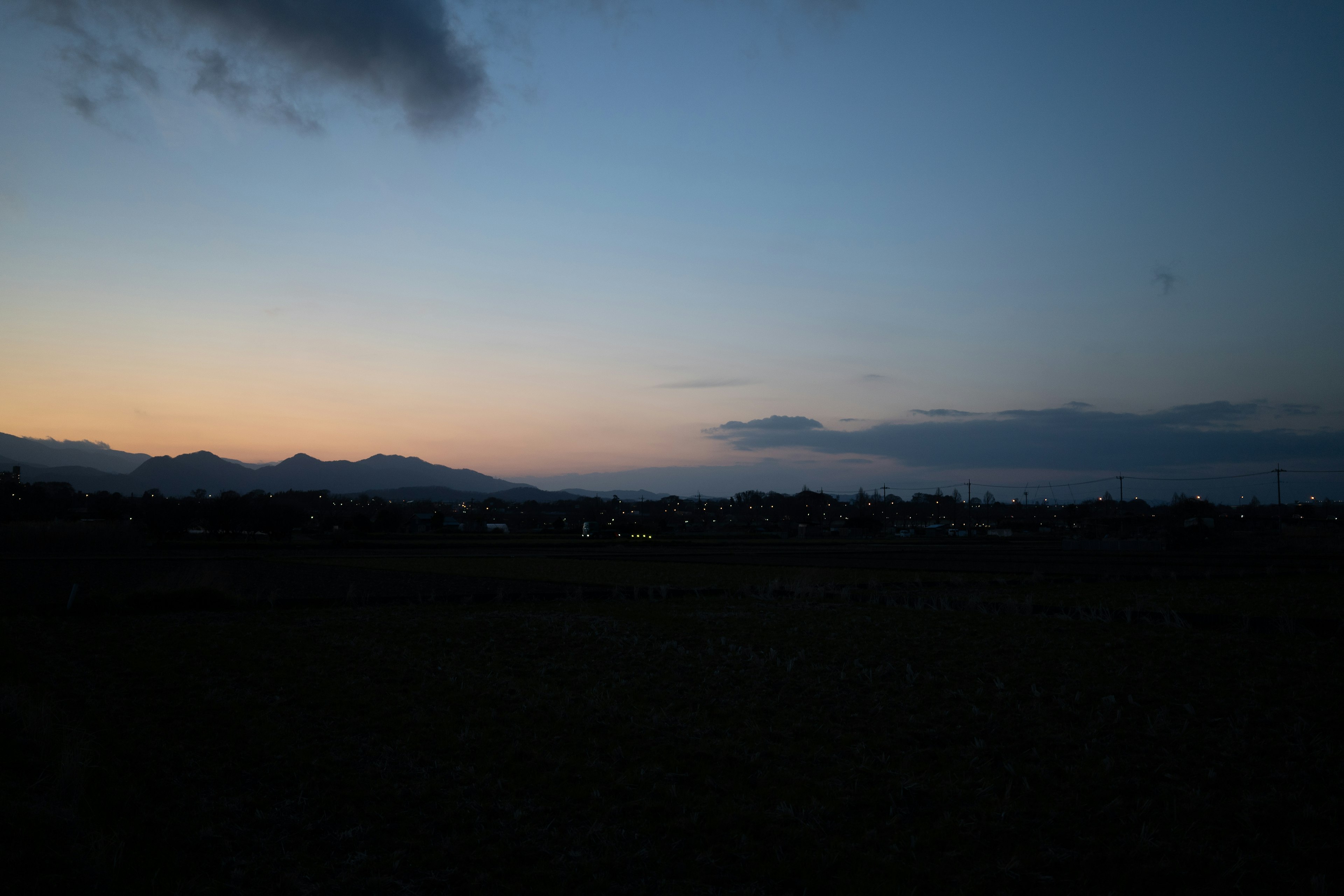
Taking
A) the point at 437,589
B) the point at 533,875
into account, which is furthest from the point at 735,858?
the point at 437,589

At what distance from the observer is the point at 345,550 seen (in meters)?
63.9

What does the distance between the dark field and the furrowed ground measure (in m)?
0.04

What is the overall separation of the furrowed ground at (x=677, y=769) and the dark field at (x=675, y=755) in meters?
0.04

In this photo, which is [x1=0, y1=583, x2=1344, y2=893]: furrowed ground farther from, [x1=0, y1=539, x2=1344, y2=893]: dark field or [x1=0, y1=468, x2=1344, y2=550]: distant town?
[x1=0, y1=468, x2=1344, y2=550]: distant town

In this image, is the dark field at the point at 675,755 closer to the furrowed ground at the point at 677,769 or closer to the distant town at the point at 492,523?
the furrowed ground at the point at 677,769

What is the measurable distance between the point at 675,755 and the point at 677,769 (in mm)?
416

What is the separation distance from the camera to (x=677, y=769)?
7.76 metres

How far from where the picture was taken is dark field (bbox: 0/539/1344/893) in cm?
556

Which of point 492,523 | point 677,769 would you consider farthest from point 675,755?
point 492,523

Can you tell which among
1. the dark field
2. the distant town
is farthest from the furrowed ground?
the distant town

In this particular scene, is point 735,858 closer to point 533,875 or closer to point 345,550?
point 533,875

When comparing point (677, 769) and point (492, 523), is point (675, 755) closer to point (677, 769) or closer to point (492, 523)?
point (677, 769)

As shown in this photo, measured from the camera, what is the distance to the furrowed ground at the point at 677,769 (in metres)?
5.52

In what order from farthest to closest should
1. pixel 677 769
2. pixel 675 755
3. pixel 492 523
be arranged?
pixel 492 523, pixel 675 755, pixel 677 769
